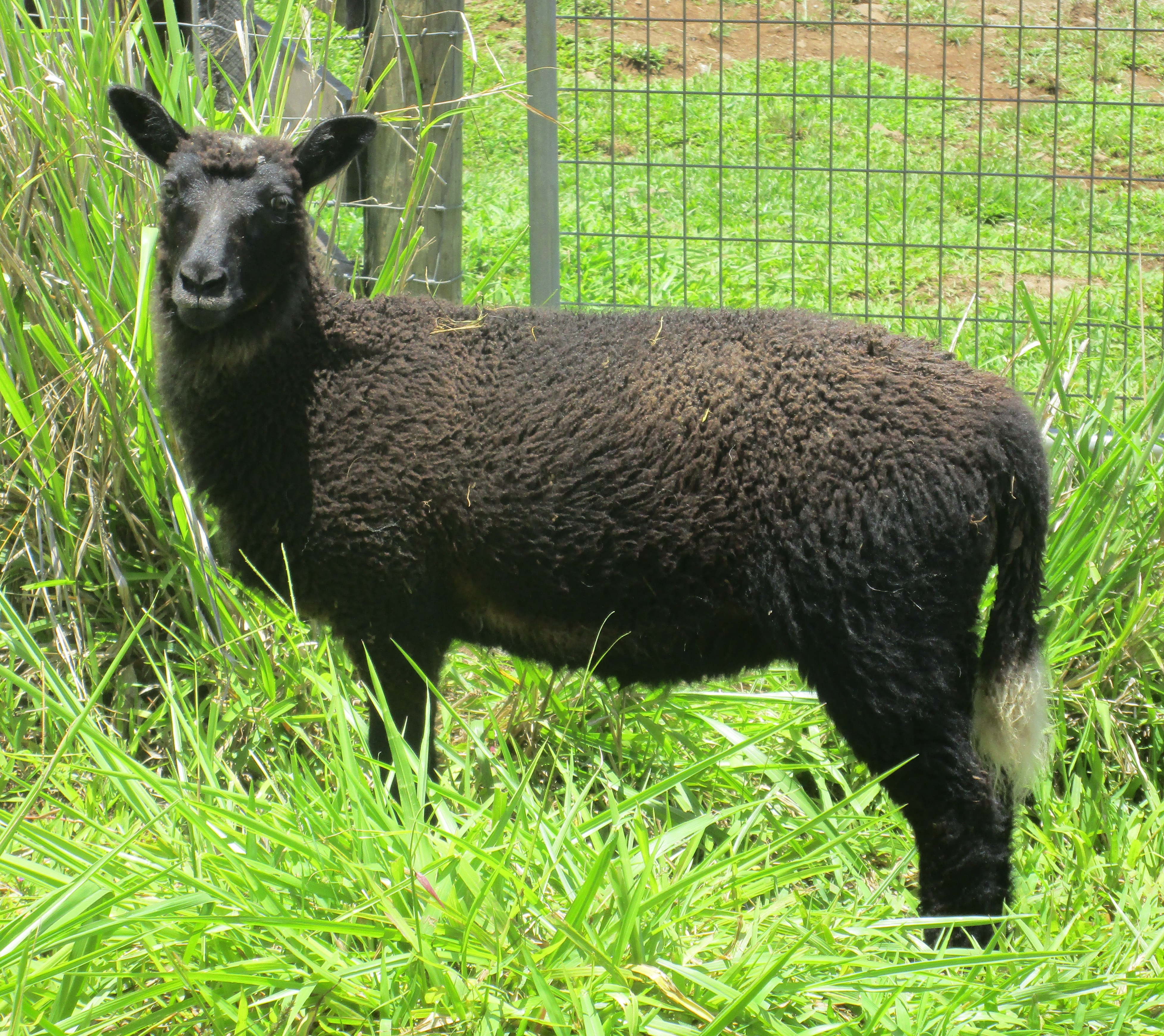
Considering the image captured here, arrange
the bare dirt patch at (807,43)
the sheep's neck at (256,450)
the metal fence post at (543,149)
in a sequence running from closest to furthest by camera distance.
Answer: the sheep's neck at (256,450), the metal fence post at (543,149), the bare dirt patch at (807,43)

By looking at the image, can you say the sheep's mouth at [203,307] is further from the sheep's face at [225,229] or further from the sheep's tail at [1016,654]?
the sheep's tail at [1016,654]

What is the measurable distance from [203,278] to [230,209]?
0.78 ft

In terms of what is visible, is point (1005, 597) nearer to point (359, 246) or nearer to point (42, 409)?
point (42, 409)

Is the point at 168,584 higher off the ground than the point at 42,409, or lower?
lower

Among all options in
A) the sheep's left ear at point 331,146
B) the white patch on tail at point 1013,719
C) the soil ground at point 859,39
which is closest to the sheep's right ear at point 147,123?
the sheep's left ear at point 331,146

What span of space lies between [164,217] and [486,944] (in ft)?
6.71

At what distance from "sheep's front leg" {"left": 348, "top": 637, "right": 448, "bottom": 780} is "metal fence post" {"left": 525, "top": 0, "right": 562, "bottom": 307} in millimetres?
1778

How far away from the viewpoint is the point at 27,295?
3.64 metres

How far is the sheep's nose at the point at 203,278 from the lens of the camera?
2760 mm

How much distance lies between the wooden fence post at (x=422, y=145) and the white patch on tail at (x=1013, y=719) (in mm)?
2477

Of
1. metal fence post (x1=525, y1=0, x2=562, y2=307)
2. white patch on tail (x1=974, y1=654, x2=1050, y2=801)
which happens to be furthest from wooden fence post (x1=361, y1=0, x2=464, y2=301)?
white patch on tail (x1=974, y1=654, x2=1050, y2=801)

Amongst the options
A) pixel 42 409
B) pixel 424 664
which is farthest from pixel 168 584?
pixel 424 664

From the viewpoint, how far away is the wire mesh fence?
17.3 feet

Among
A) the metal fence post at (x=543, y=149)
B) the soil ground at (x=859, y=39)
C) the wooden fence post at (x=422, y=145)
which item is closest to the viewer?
the wooden fence post at (x=422, y=145)
